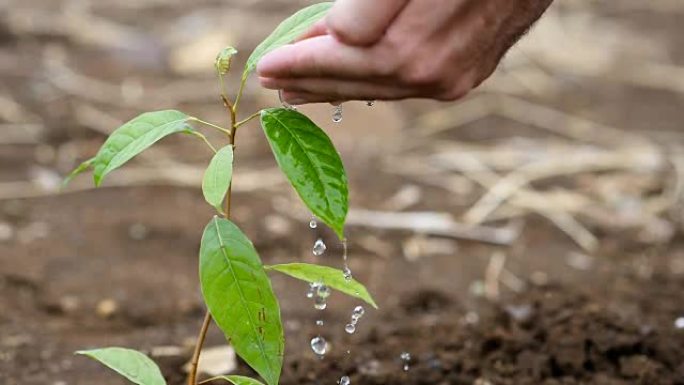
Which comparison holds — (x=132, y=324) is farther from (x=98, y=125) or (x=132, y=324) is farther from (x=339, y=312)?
(x=98, y=125)

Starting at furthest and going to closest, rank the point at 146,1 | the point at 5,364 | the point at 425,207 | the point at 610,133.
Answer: the point at 146,1 < the point at 610,133 < the point at 425,207 < the point at 5,364

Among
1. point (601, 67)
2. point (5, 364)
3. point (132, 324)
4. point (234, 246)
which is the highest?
point (234, 246)

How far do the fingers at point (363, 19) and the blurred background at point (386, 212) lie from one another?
86cm

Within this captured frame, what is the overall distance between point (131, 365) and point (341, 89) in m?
0.51

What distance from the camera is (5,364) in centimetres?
190

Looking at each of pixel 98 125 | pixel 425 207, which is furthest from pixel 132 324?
pixel 98 125

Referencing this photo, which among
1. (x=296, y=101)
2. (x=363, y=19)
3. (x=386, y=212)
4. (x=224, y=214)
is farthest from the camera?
(x=386, y=212)

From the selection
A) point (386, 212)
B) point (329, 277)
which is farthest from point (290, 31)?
point (386, 212)

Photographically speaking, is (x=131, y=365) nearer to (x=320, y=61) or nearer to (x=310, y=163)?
(x=310, y=163)

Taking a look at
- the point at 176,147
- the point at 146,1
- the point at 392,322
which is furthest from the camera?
the point at 146,1

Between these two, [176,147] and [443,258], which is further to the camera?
[176,147]

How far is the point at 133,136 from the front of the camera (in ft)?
4.38

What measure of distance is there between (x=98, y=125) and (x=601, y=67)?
2.32m

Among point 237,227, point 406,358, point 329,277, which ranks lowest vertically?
point 406,358
